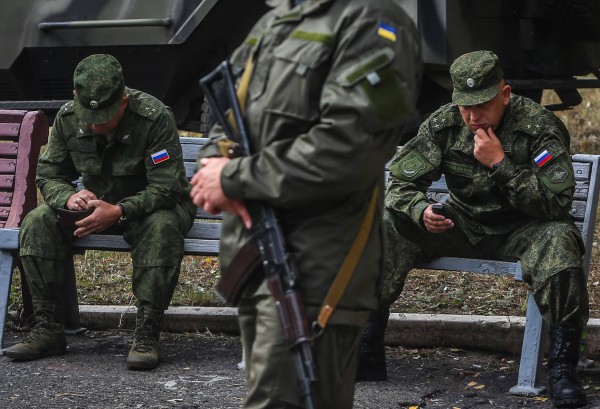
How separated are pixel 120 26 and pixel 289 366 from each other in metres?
5.52

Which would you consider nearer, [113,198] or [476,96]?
[476,96]

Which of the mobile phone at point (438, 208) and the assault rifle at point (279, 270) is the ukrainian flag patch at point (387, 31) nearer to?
the assault rifle at point (279, 270)

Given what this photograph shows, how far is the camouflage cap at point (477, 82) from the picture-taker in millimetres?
4398

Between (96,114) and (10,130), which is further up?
(96,114)

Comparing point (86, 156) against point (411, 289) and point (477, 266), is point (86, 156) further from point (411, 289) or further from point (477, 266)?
point (411, 289)

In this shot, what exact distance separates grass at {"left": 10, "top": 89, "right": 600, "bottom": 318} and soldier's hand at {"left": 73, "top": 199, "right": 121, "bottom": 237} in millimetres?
960

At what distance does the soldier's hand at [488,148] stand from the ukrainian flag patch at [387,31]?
2.05 meters

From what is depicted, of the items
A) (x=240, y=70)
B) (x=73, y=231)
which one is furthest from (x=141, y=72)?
(x=240, y=70)

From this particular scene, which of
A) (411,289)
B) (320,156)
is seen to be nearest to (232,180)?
(320,156)

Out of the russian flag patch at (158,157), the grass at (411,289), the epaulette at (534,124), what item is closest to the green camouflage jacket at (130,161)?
the russian flag patch at (158,157)

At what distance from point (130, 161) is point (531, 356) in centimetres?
179

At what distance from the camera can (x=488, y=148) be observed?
4.42 m

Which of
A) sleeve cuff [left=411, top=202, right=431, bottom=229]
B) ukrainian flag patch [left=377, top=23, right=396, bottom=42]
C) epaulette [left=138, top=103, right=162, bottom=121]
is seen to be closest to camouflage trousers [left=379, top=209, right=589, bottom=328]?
sleeve cuff [left=411, top=202, right=431, bottom=229]

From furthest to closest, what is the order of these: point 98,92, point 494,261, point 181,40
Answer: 1. point 181,40
2. point 98,92
3. point 494,261
